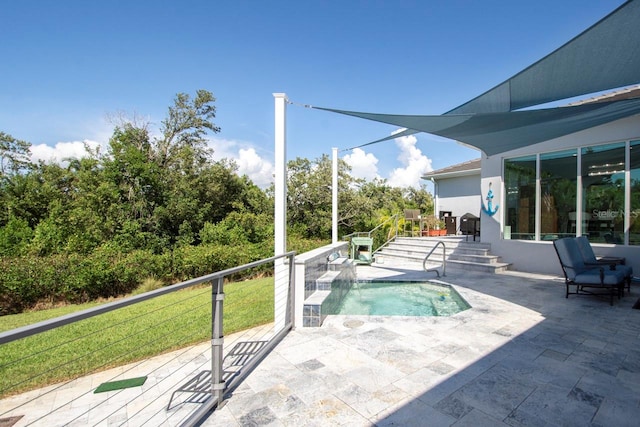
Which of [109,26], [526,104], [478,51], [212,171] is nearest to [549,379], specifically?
[526,104]

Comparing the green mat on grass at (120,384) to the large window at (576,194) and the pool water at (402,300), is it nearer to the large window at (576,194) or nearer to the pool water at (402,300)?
the pool water at (402,300)

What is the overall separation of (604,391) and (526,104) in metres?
3.99

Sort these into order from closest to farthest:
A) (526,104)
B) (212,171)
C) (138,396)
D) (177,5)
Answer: (138,396) < (526,104) < (177,5) < (212,171)

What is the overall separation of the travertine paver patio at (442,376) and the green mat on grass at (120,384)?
360 mm

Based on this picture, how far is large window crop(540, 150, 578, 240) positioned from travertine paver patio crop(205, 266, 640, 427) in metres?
4.38

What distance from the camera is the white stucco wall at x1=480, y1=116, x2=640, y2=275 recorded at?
7.73 m

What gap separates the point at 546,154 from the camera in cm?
910

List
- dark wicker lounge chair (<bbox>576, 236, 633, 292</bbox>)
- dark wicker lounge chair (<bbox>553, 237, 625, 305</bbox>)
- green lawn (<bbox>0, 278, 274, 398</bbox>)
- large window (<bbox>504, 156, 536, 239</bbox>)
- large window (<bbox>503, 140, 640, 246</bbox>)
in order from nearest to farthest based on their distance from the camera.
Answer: green lawn (<bbox>0, 278, 274, 398</bbox>), dark wicker lounge chair (<bbox>553, 237, 625, 305</bbox>), dark wicker lounge chair (<bbox>576, 236, 633, 292</bbox>), large window (<bbox>503, 140, 640, 246</bbox>), large window (<bbox>504, 156, 536, 239</bbox>)

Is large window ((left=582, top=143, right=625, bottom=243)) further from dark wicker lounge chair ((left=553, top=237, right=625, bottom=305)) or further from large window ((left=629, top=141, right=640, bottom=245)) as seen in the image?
dark wicker lounge chair ((left=553, top=237, right=625, bottom=305))

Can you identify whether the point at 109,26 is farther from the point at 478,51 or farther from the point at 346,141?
the point at 478,51

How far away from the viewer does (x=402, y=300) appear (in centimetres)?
707

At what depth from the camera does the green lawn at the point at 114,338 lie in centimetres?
410

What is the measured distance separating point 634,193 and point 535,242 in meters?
2.46

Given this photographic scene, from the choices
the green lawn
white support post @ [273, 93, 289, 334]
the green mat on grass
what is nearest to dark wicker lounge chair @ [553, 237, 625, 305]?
white support post @ [273, 93, 289, 334]
